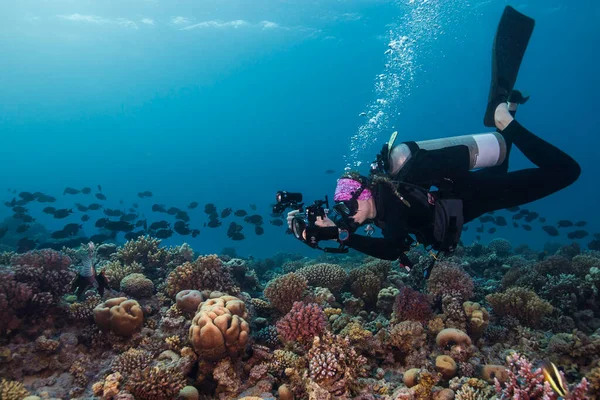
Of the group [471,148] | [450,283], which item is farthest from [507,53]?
[450,283]

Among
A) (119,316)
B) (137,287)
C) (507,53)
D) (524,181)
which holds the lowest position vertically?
(119,316)

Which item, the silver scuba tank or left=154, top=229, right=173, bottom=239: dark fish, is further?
left=154, top=229, right=173, bottom=239: dark fish

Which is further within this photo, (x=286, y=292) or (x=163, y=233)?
(x=163, y=233)

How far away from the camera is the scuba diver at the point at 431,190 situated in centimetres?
442

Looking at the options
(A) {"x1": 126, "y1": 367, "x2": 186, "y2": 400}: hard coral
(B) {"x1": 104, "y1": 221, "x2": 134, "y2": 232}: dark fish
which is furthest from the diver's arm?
(B) {"x1": 104, "y1": 221, "x2": 134, "y2": 232}: dark fish

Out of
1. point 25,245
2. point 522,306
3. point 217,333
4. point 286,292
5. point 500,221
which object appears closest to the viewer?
point 217,333

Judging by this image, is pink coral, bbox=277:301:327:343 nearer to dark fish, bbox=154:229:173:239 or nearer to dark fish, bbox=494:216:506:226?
dark fish, bbox=154:229:173:239

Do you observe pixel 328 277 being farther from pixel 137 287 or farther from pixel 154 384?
pixel 154 384

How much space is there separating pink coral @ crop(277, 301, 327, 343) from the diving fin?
4.63m

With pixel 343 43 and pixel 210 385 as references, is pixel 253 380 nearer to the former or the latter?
pixel 210 385

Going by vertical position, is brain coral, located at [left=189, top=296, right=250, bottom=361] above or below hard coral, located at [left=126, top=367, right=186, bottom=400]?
above

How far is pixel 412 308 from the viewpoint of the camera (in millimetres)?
5375

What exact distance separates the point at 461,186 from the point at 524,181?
Answer: 110 centimetres

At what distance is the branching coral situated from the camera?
231 inches
